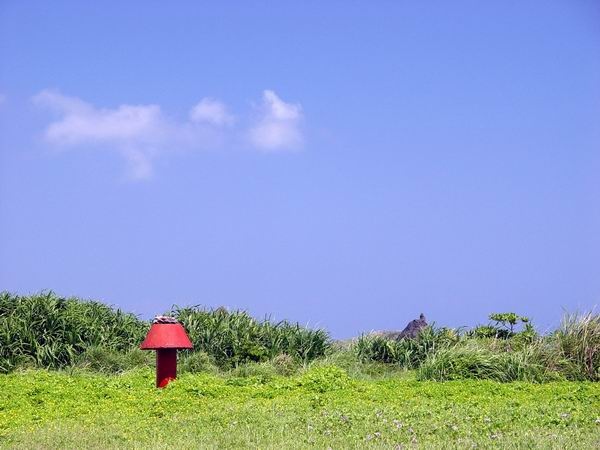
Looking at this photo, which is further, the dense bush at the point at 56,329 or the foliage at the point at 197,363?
the dense bush at the point at 56,329

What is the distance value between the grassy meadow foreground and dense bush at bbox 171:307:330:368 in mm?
28

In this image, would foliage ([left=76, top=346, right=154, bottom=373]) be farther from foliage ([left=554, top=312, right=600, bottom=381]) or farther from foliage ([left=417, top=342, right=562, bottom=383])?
foliage ([left=554, top=312, right=600, bottom=381])

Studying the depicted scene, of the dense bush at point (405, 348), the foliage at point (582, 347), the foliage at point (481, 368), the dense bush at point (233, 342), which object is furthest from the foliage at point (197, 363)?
the foliage at point (582, 347)

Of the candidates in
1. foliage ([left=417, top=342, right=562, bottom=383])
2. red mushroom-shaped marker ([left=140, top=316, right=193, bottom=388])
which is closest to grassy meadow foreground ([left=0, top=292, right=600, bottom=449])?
foliage ([left=417, top=342, right=562, bottom=383])

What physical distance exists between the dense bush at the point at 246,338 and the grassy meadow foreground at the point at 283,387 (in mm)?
28

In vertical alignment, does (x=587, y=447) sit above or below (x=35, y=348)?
below

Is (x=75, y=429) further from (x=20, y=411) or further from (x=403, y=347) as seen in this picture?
(x=403, y=347)

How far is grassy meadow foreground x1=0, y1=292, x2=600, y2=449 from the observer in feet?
25.8

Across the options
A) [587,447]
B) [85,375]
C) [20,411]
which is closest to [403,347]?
[85,375]

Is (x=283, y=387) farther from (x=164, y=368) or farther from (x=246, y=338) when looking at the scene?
(x=246, y=338)

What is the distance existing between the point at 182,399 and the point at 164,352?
1.64 metres

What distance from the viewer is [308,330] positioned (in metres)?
17.0

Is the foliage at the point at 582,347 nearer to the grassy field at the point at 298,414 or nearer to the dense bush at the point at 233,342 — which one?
the dense bush at the point at 233,342

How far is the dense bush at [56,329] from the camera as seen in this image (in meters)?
15.9
